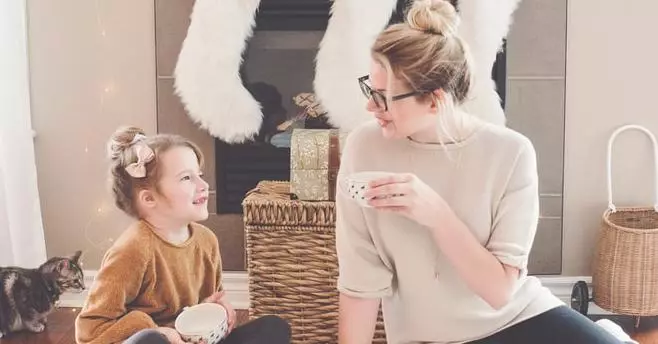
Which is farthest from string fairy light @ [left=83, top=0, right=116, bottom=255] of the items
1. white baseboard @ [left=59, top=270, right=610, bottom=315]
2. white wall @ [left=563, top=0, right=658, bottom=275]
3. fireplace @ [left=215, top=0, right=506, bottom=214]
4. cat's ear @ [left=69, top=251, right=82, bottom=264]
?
white wall @ [left=563, top=0, right=658, bottom=275]

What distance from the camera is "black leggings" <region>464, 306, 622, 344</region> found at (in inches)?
63.6

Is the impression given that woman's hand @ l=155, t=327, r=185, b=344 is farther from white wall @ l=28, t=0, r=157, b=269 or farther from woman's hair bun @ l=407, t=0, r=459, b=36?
white wall @ l=28, t=0, r=157, b=269

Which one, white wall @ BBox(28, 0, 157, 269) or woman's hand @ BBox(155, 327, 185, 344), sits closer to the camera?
woman's hand @ BBox(155, 327, 185, 344)

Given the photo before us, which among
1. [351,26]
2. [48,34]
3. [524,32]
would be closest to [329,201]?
[351,26]

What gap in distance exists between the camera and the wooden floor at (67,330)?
101 inches

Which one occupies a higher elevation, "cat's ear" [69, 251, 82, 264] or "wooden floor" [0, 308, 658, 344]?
"cat's ear" [69, 251, 82, 264]

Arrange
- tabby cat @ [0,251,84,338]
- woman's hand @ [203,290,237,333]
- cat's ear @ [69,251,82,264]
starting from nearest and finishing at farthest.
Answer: woman's hand @ [203,290,237,333] < tabby cat @ [0,251,84,338] < cat's ear @ [69,251,82,264]

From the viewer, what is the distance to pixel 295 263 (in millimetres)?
2373

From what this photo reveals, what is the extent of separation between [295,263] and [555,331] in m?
0.89

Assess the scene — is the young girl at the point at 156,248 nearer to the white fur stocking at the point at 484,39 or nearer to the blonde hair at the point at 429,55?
the blonde hair at the point at 429,55

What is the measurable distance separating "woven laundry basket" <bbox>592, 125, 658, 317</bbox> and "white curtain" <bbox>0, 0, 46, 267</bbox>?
1.76 meters

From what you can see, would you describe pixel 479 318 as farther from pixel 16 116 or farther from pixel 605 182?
pixel 16 116

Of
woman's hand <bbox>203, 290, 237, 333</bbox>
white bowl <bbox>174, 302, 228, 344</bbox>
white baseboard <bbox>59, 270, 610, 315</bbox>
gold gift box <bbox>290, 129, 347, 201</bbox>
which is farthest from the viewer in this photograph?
white baseboard <bbox>59, 270, 610, 315</bbox>

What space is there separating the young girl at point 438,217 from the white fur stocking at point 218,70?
3.44ft
